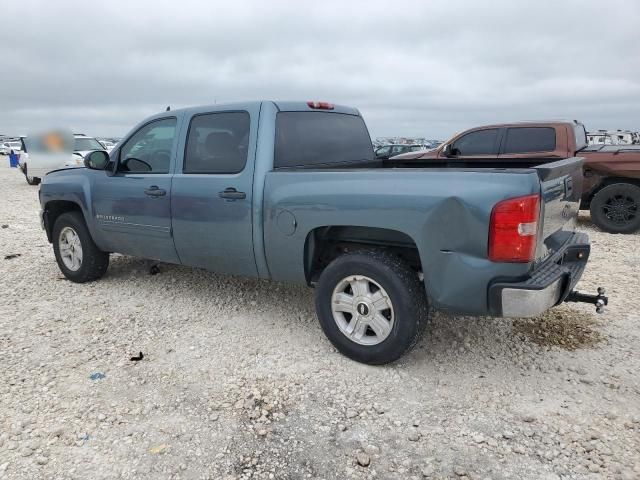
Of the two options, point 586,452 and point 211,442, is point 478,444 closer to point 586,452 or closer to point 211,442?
point 586,452

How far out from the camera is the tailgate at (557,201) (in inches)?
112

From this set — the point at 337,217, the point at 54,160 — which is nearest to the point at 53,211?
the point at 337,217

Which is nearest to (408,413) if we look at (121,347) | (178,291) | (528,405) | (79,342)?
(528,405)

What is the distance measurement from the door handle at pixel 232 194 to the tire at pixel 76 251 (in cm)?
217

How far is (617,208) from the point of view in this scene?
7.84m

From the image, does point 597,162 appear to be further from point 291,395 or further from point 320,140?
point 291,395

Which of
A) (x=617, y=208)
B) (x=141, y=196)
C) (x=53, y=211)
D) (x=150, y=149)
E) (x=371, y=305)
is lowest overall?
(x=617, y=208)

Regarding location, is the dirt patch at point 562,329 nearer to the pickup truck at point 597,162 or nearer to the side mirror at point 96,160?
the pickup truck at point 597,162

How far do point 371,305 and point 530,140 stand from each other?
598 centimetres

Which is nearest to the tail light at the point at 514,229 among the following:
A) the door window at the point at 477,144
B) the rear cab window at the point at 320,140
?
the rear cab window at the point at 320,140

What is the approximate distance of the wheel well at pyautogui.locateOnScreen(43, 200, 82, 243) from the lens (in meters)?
5.52

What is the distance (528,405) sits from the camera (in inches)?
119

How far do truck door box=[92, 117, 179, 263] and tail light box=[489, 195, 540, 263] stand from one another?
9.15ft

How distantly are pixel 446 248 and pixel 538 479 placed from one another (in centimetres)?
127
